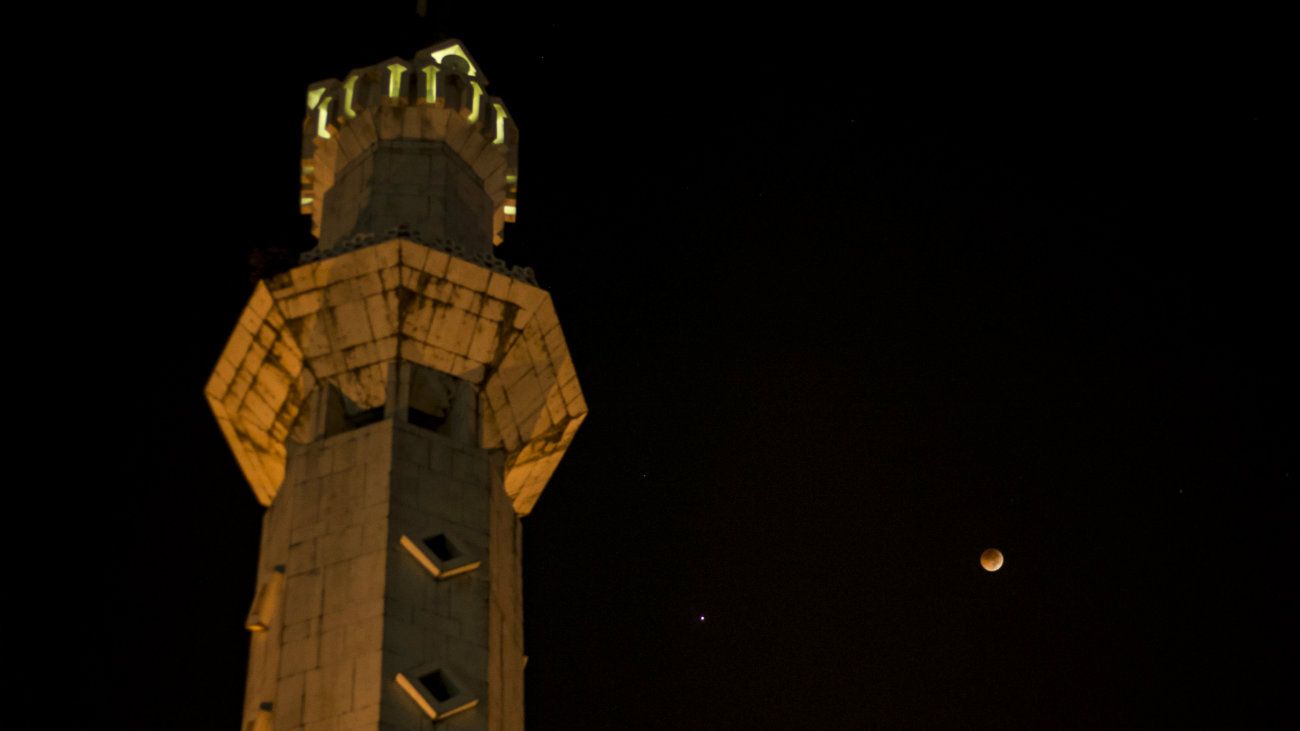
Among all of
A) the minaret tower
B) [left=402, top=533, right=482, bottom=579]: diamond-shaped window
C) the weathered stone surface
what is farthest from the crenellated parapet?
[left=402, top=533, right=482, bottom=579]: diamond-shaped window

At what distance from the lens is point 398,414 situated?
63.7 feet

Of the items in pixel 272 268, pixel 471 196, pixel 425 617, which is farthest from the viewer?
pixel 471 196

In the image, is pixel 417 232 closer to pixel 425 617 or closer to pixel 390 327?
pixel 390 327

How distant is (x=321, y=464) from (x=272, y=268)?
282cm

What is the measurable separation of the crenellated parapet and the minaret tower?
0.04 meters

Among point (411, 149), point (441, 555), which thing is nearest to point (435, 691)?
point (441, 555)

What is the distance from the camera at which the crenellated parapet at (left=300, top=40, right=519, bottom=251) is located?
72.3 ft

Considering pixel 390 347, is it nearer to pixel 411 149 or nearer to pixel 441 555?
pixel 441 555

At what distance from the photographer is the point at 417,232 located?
67.8 ft

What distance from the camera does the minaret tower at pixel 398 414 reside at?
17141 millimetres

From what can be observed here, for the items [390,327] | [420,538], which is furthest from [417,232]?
[420,538]

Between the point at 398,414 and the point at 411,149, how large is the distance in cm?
485

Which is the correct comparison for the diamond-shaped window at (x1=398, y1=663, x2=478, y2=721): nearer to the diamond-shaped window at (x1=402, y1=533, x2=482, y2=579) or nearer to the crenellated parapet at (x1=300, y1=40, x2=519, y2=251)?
the diamond-shaped window at (x1=402, y1=533, x2=482, y2=579)

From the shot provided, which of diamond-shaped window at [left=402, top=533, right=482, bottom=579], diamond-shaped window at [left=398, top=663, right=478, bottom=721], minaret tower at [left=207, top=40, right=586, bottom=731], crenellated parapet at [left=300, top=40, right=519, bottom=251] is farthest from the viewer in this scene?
crenellated parapet at [left=300, top=40, right=519, bottom=251]
